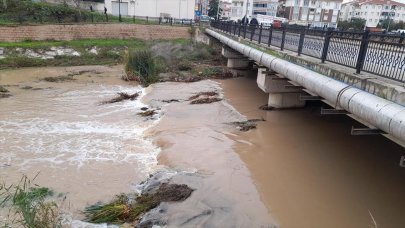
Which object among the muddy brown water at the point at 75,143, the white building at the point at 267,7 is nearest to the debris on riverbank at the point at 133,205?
the muddy brown water at the point at 75,143

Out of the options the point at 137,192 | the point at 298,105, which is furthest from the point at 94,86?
the point at 137,192

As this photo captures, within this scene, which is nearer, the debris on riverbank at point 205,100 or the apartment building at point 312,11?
the debris on riverbank at point 205,100

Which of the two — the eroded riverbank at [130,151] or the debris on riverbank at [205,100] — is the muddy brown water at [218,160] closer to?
the eroded riverbank at [130,151]

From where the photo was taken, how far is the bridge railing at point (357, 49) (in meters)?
6.52

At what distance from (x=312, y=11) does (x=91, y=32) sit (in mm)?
64420

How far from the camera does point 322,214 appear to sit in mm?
7234

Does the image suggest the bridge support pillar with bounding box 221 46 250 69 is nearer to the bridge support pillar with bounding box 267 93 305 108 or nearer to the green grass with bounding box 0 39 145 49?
the bridge support pillar with bounding box 267 93 305 108

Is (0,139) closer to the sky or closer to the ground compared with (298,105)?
closer to the ground

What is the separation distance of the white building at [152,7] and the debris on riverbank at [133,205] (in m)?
42.8

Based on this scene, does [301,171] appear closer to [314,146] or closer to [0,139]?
[314,146]

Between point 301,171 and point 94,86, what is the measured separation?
14742 mm

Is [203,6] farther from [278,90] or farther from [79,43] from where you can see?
[278,90]

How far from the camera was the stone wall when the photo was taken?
2872 cm

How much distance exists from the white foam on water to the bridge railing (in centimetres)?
551
